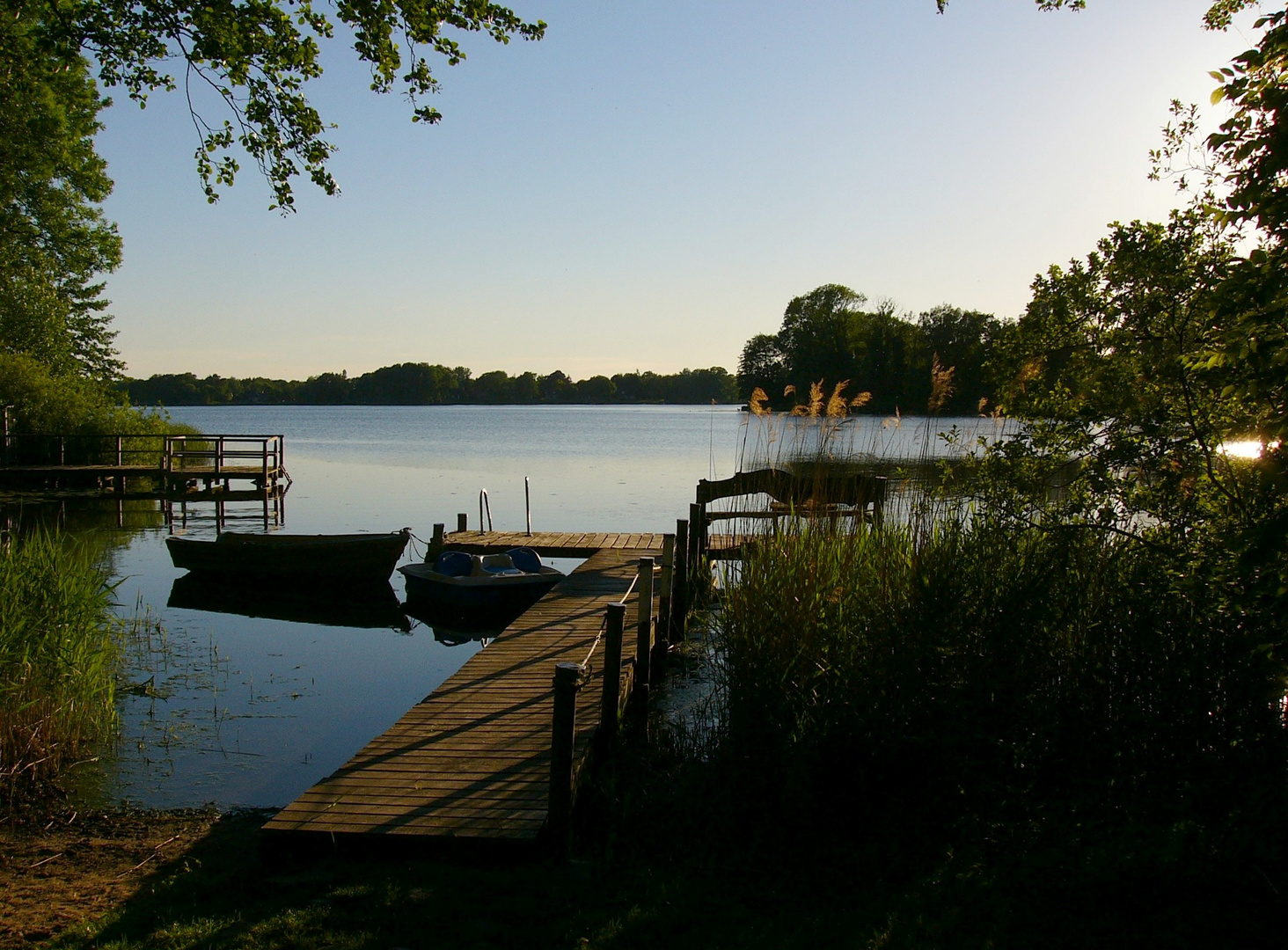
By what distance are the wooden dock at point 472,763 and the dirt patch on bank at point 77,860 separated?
874mm

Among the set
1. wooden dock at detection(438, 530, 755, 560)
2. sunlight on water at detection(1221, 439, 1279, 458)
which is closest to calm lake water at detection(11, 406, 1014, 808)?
wooden dock at detection(438, 530, 755, 560)

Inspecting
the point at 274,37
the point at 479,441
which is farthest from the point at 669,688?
the point at 479,441

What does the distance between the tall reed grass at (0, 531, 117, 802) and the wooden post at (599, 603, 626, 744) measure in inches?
152

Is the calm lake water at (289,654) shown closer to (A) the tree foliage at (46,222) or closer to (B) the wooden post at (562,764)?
(B) the wooden post at (562,764)

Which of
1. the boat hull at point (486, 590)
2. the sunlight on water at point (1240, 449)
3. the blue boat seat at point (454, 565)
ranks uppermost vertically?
the sunlight on water at point (1240, 449)

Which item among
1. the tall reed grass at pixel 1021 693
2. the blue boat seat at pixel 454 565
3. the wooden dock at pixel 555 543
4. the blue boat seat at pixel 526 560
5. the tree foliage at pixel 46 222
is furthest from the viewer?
the tree foliage at pixel 46 222

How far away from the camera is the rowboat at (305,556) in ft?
57.2

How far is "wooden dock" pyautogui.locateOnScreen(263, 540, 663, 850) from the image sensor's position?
212 inches

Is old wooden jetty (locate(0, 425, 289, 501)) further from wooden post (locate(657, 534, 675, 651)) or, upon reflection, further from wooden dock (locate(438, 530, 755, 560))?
wooden post (locate(657, 534, 675, 651))

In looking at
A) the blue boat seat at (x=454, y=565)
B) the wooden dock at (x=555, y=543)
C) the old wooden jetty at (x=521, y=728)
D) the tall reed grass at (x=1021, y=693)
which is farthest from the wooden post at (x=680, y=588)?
the tall reed grass at (x=1021, y=693)

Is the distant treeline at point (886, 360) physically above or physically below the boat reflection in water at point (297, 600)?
above

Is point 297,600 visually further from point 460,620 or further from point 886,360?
point 886,360

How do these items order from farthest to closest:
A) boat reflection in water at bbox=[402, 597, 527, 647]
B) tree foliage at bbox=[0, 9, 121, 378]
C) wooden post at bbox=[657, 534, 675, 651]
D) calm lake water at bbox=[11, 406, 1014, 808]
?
tree foliage at bbox=[0, 9, 121, 378] → boat reflection in water at bbox=[402, 597, 527, 647] → wooden post at bbox=[657, 534, 675, 651] → calm lake water at bbox=[11, 406, 1014, 808]

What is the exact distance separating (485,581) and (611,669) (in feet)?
28.1
